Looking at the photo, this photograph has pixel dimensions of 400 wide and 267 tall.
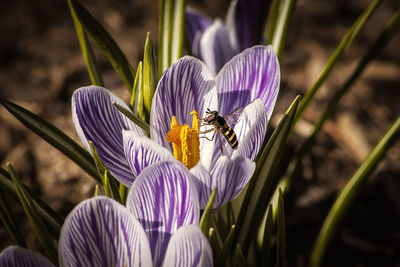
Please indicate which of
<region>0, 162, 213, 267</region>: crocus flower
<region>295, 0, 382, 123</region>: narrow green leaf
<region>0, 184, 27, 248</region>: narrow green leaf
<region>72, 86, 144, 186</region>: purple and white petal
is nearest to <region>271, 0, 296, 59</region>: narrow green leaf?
<region>295, 0, 382, 123</region>: narrow green leaf

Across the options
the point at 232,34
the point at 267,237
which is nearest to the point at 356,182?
the point at 267,237

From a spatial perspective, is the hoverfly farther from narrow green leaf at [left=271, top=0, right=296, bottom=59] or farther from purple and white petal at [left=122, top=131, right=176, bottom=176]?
narrow green leaf at [left=271, top=0, right=296, bottom=59]

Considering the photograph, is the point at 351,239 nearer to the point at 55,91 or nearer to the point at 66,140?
the point at 66,140

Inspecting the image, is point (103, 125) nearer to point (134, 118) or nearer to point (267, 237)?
point (134, 118)

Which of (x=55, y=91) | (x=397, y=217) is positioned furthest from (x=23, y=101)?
(x=397, y=217)

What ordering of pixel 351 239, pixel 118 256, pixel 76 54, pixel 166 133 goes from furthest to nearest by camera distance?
pixel 76 54 < pixel 351 239 < pixel 166 133 < pixel 118 256
